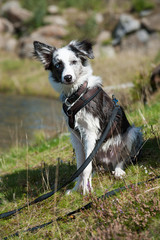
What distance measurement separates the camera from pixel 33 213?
3604 millimetres

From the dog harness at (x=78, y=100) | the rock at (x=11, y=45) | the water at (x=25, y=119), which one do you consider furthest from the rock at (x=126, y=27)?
the dog harness at (x=78, y=100)

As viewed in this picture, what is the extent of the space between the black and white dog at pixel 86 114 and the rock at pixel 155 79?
5367 mm

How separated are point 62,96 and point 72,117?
0.43 m

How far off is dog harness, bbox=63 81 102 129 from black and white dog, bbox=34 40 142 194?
1cm

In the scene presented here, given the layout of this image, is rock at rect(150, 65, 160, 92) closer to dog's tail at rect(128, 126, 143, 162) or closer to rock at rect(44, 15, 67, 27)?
dog's tail at rect(128, 126, 143, 162)

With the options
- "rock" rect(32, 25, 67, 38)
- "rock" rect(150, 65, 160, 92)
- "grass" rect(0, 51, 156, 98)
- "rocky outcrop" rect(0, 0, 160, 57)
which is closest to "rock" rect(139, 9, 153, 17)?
"rocky outcrop" rect(0, 0, 160, 57)

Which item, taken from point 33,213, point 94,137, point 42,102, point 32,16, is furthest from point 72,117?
point 32,16

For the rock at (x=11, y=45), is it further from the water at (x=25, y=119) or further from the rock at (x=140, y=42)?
the water at (x=25, y=119)

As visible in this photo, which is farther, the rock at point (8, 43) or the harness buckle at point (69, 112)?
the rock at point (8, 43)

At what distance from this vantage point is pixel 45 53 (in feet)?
13.5

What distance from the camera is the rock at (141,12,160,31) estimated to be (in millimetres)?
23969

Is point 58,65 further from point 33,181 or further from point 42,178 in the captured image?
point 33,181

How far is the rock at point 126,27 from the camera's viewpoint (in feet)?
83.3

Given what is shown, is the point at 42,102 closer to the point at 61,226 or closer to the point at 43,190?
the point at 43,190
